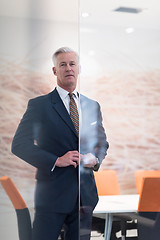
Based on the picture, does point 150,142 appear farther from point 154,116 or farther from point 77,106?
point 77,106

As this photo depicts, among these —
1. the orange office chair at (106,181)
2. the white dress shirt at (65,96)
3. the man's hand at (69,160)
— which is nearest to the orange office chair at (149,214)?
the orange office chair at (106,181)

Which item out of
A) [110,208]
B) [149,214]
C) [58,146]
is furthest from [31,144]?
[149,214]

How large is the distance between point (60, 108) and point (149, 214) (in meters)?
1.01

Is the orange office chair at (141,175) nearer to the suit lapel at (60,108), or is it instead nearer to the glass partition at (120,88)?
the glass partition at (120,88)

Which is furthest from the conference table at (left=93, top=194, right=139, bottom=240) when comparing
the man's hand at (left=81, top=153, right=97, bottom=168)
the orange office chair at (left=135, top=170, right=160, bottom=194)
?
the man's hand at (left=81, top=153, right=97, bottom=168)

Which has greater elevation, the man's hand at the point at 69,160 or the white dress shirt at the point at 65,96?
the white dress shirt at the point at 65,96

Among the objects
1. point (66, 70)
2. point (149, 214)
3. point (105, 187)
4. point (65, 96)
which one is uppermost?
point (66, 70)

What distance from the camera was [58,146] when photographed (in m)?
3.20

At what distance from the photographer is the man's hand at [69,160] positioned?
3.19m

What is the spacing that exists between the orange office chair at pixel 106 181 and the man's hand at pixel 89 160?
72mm

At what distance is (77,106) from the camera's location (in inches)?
128

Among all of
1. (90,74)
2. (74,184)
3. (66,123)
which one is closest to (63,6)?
(90,74)

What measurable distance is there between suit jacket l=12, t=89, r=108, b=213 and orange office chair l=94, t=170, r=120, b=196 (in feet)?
0.14

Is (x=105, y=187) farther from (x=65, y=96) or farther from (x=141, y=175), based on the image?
(x=65, y=96)
